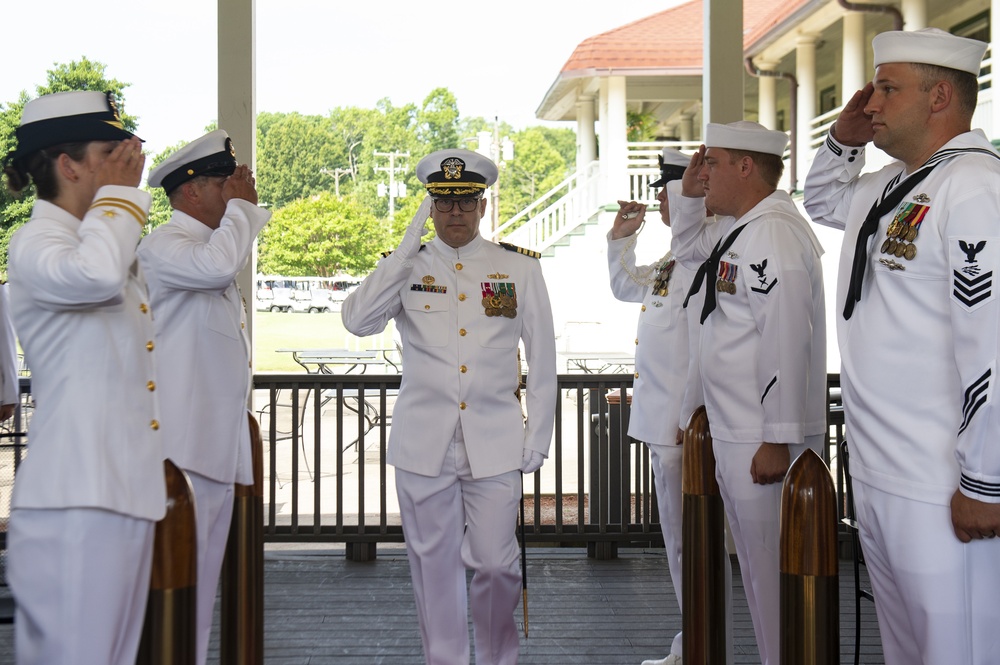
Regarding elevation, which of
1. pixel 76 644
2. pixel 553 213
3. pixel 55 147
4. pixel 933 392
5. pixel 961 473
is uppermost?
pixel 553 213

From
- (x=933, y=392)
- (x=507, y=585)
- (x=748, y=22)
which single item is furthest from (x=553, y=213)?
(x=933, y=392)

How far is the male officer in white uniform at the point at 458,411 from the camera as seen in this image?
314 centimetres

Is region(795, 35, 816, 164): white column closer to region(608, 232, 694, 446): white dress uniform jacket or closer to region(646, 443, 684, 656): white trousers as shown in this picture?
region(608, 232, 694, 446): white dress uniform jacket

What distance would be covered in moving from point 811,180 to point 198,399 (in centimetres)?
185

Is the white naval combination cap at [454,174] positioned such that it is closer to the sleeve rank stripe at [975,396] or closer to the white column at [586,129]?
the sleeve rank stripe at [975,396]

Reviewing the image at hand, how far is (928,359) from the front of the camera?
2.00 meters

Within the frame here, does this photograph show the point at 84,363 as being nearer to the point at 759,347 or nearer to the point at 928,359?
the point at 928,359

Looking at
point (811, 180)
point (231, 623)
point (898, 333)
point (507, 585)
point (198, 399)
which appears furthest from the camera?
point (507, 585)

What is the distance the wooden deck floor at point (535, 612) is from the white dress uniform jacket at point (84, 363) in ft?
6.58

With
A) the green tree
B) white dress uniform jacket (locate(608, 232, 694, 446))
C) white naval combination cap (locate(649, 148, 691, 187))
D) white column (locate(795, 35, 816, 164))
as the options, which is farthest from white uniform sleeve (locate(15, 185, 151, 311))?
the green tree

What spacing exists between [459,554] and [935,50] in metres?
2.02

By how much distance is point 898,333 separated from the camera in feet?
6.71

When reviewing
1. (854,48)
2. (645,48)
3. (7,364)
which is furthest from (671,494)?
(645,48)

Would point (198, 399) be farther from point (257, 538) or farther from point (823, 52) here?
point (823, 52)
